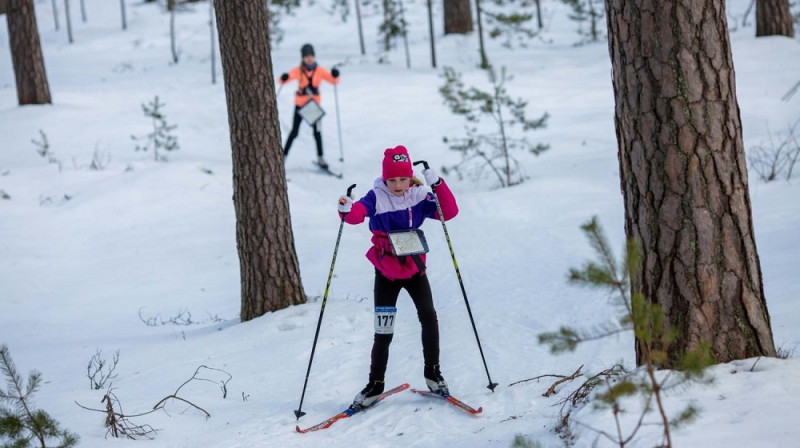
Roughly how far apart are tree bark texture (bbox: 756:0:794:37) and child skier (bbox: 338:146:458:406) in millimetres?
12387

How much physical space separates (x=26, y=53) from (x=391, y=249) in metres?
12.0

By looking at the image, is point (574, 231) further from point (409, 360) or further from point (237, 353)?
point (237, 353)

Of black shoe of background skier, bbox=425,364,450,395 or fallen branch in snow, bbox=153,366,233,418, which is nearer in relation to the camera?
fallen branch in snow, bbox=153,366,233,418

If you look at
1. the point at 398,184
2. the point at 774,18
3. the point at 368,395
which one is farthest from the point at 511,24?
the point at 368,395

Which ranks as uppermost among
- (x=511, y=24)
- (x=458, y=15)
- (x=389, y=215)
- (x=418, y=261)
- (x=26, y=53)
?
(x=458, y=15)

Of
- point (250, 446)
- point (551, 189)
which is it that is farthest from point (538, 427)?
point (551, 189)

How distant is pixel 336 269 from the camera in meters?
9.06

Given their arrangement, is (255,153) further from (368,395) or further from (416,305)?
(368,395)

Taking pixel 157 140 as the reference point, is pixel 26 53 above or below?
above

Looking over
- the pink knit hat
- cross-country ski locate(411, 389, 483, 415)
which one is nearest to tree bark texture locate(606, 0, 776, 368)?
cross-country ski locate(411, 389, 483, 415)

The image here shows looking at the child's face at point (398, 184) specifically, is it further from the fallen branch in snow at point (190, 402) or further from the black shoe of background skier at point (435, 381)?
the fallen branch in snow at point (190, 402)

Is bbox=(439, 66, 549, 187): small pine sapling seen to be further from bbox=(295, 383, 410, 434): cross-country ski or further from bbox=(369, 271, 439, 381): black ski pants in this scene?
bbox=(295, 383, 410, 434): cross-country ski

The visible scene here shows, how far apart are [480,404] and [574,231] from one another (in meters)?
4.28

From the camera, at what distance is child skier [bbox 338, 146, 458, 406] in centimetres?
502
